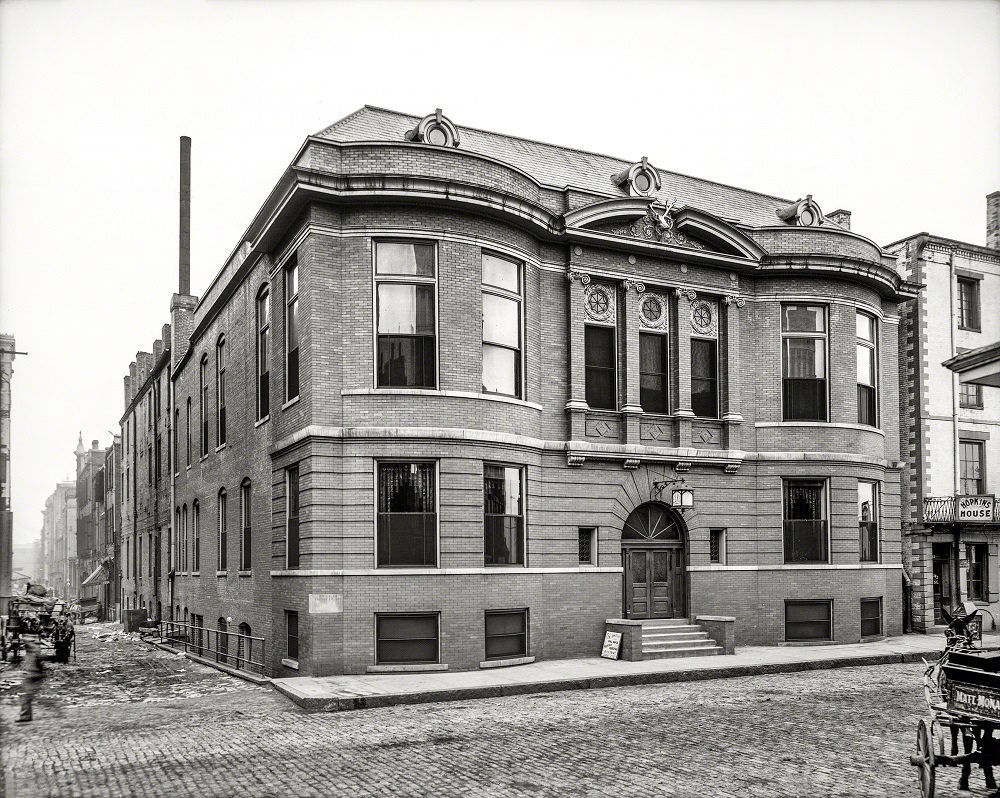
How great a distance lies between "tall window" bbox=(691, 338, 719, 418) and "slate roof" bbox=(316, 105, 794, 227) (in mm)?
3704

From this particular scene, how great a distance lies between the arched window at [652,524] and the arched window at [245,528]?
29.3 ft

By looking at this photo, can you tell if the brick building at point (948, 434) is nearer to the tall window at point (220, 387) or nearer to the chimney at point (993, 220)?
the chimney at point (993, 220)

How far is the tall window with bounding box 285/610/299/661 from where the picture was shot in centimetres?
1883

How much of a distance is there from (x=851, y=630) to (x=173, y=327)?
2522 cm

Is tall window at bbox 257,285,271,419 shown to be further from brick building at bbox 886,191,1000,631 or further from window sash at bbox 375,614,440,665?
brick building at bbox 886,191,1000,631

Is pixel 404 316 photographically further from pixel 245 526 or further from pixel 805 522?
pixel 805 522

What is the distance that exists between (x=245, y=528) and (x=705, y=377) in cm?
1162

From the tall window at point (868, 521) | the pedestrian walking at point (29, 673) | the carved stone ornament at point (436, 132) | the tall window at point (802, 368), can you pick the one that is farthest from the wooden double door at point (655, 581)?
the pedestrian walking at point (29, 673)

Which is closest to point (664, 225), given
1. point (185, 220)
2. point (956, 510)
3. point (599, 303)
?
point (599, 303)

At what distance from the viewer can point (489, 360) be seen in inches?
781

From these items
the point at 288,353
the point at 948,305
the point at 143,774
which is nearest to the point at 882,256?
the point at 948,305

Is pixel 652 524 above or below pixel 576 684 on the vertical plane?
above

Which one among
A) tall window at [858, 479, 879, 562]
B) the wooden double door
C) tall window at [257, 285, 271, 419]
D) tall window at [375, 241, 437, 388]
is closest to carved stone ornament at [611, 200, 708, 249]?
tall window at [375, 241, 437, 388]

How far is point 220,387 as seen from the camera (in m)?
27.8
